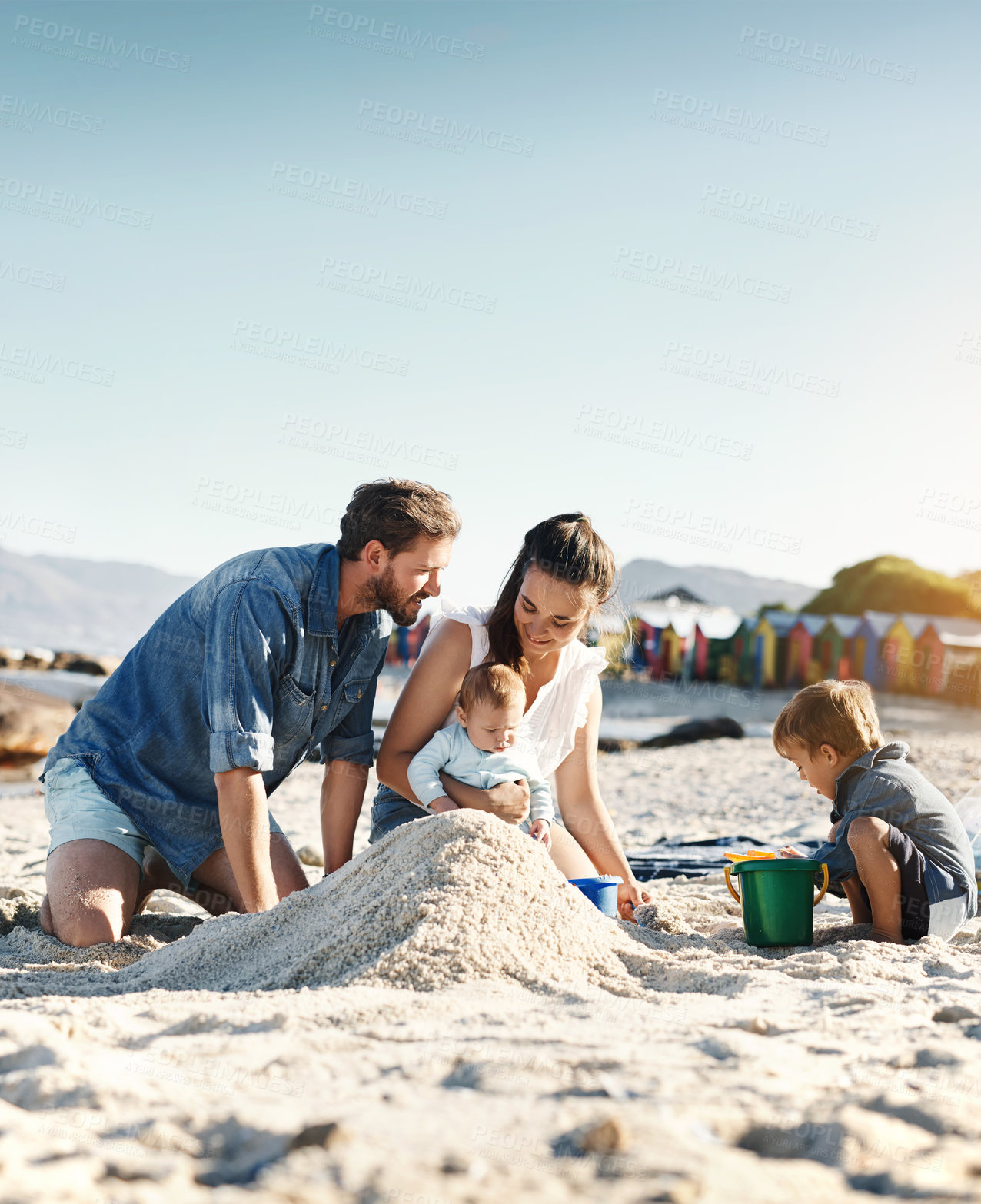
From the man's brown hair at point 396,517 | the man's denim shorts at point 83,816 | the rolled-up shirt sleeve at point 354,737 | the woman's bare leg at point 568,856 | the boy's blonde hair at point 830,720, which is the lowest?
the woman's bare leg at point 568,856

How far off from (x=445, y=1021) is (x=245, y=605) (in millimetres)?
1618

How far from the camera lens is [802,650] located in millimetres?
19219

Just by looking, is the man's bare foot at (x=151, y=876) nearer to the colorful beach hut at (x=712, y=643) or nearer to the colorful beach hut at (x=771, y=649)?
the colorful beach hut at (x=771, y=649)

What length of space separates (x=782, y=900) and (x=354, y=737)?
1628 millimetres

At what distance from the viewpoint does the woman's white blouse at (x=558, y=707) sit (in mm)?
3455

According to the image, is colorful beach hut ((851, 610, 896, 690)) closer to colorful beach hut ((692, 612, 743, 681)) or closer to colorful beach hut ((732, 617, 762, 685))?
colorful beach hut ((732, 617, 762, 685))

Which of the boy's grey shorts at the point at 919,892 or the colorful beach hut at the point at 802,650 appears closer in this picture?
the boy's grey shorts at the point at 919,892

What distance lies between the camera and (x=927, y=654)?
17562 mm

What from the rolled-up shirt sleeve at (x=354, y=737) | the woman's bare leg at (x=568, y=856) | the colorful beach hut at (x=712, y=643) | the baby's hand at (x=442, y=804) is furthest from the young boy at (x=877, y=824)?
the colorful beach hut at (x=712, y=643)

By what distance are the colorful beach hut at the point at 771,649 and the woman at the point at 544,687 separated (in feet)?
54.6

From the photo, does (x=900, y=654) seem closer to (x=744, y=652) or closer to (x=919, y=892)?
(x=744, y=652)

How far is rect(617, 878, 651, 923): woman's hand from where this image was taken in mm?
3111

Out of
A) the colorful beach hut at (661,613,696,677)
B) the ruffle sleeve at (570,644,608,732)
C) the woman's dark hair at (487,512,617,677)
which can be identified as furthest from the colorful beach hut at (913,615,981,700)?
the woman's dark hair at (487,512,617,677)

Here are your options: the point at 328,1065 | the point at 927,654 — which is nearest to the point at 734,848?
the point at 328,1065
